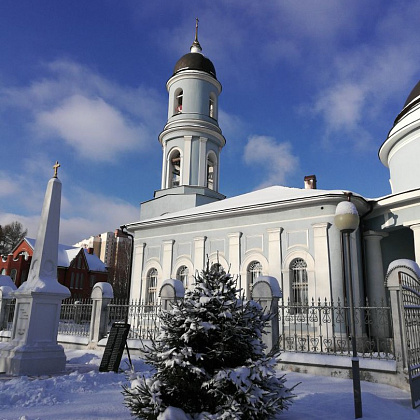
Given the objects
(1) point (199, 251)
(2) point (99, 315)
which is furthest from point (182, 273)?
(2) point (99, 315)

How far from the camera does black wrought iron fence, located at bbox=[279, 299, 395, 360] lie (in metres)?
8.45

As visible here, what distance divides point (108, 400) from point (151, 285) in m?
12.9

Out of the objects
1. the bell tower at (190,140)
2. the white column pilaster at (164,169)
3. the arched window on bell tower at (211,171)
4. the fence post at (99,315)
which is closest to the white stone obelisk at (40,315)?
the fence post at (99,315)

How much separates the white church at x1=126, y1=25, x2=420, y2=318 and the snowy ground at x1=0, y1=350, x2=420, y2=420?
459 cm

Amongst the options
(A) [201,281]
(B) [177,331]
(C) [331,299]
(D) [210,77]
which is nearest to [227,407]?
(B) [177,331]

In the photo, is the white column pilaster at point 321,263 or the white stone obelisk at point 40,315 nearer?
the white stone obelisk at point 40,315

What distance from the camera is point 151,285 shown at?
61.2 ft

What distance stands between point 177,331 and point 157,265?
14099mm

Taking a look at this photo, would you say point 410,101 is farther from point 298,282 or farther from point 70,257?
point 70,257

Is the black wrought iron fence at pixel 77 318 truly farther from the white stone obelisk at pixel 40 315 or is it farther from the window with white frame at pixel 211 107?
the window with white frame at pixel 211 107

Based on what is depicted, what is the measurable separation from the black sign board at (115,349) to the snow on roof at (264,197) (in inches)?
322

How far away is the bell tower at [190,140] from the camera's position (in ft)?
69.1

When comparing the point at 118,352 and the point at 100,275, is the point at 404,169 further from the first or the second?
the point at 100,275

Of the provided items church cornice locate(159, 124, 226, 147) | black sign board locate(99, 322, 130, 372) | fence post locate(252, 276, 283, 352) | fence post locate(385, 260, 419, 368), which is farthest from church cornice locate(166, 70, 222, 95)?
fence post locate(385, 260, 419, 368)
